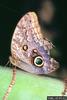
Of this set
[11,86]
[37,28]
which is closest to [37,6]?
[37,28]

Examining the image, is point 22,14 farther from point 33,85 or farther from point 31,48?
point 33,85

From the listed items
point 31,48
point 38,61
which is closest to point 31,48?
point 31,48

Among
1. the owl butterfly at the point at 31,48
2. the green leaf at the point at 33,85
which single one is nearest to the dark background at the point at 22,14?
the owl butterfly at the point at 31,48

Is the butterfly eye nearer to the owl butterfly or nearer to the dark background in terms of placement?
the owl butterfly

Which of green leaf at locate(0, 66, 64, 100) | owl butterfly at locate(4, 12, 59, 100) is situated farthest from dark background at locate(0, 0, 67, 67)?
green leaf at locate(0, 66, 64, 100)

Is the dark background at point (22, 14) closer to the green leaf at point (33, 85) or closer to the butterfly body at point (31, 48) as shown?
the butterfly body at point (31, 48)
